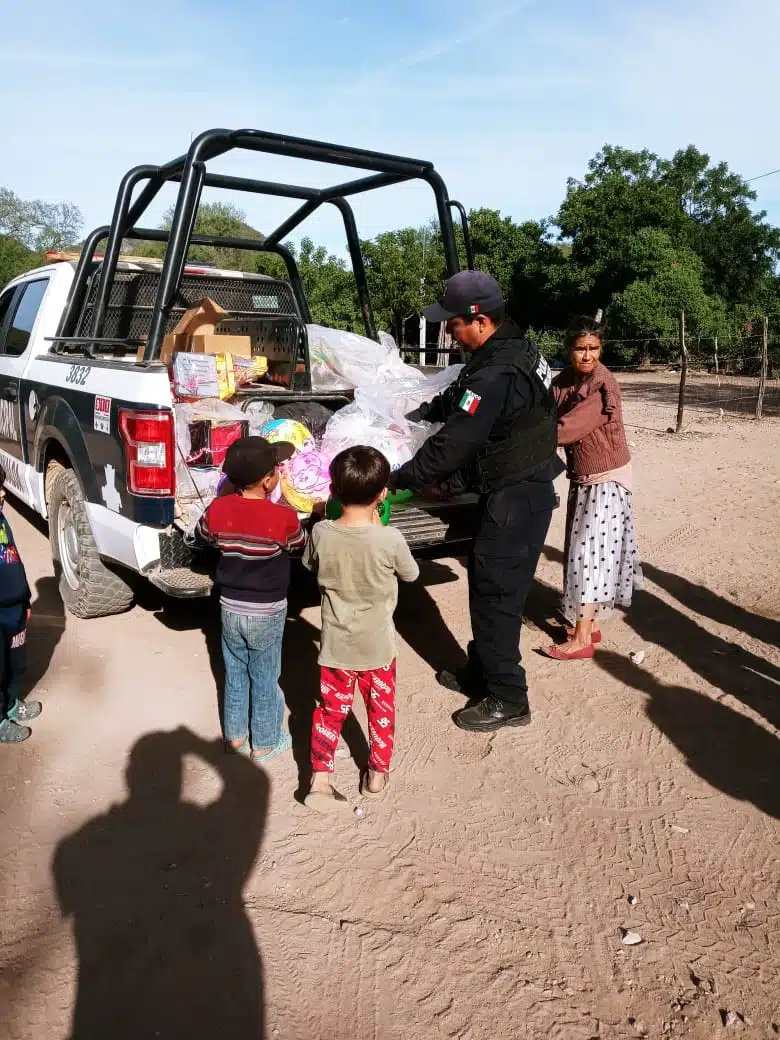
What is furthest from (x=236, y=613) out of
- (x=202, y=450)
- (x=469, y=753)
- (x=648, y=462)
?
(x=648, y=462)

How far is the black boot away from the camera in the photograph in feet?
11.4

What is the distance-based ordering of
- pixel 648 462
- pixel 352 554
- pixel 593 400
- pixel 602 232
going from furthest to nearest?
pixel 602 232 < pixel 648 462 < pixel 593 400 < pixel 352 554

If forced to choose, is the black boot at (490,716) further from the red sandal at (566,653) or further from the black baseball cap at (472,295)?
the black baseball cap at (472,295)

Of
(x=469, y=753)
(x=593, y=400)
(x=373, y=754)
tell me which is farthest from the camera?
(x=593, y=400)

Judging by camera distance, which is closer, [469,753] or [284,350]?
[469,753]

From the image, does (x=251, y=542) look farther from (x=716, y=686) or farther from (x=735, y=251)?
(x=735, y=251)

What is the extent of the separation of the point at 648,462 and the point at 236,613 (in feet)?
26.5

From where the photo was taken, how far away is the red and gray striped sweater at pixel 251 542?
2934mm

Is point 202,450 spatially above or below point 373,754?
above

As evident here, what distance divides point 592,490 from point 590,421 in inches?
15.4

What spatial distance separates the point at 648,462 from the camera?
10016 millimetres

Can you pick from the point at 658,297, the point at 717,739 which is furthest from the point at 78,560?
the point at 658,297

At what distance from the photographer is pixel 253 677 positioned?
3133mm

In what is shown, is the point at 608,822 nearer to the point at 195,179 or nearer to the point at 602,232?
the point at 195,179
